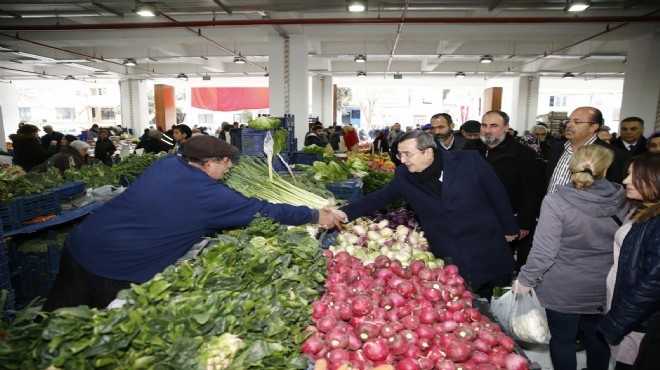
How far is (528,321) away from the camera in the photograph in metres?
2.30

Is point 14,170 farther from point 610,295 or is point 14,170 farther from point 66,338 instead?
point 610,295

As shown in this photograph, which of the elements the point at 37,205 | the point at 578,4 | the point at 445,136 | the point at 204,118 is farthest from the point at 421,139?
the point at 204,118

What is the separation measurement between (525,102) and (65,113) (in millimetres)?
32981

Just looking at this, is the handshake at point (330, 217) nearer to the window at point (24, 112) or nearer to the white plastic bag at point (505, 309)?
the white plastic bag at point (505, 309)

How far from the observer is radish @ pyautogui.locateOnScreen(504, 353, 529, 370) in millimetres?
1739

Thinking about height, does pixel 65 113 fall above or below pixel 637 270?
above

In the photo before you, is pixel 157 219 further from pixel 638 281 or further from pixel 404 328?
pixel 638 281

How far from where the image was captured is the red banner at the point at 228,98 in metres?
24.9

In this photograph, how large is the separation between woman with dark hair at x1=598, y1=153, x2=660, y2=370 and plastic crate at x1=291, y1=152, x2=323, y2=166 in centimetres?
488

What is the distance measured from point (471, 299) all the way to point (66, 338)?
188cm

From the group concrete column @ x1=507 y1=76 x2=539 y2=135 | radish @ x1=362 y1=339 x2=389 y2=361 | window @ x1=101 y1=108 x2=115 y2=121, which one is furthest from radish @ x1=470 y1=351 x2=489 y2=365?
window @ x1=101 y1=108 x2=115 y2=121

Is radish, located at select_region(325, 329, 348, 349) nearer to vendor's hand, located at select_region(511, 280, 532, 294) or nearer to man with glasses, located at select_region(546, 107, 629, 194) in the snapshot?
vendor's hand, located at select_region(511, 280, 532, 294)

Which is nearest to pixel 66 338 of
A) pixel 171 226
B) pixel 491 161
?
pixel 171 226

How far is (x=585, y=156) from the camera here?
8.33 feet
